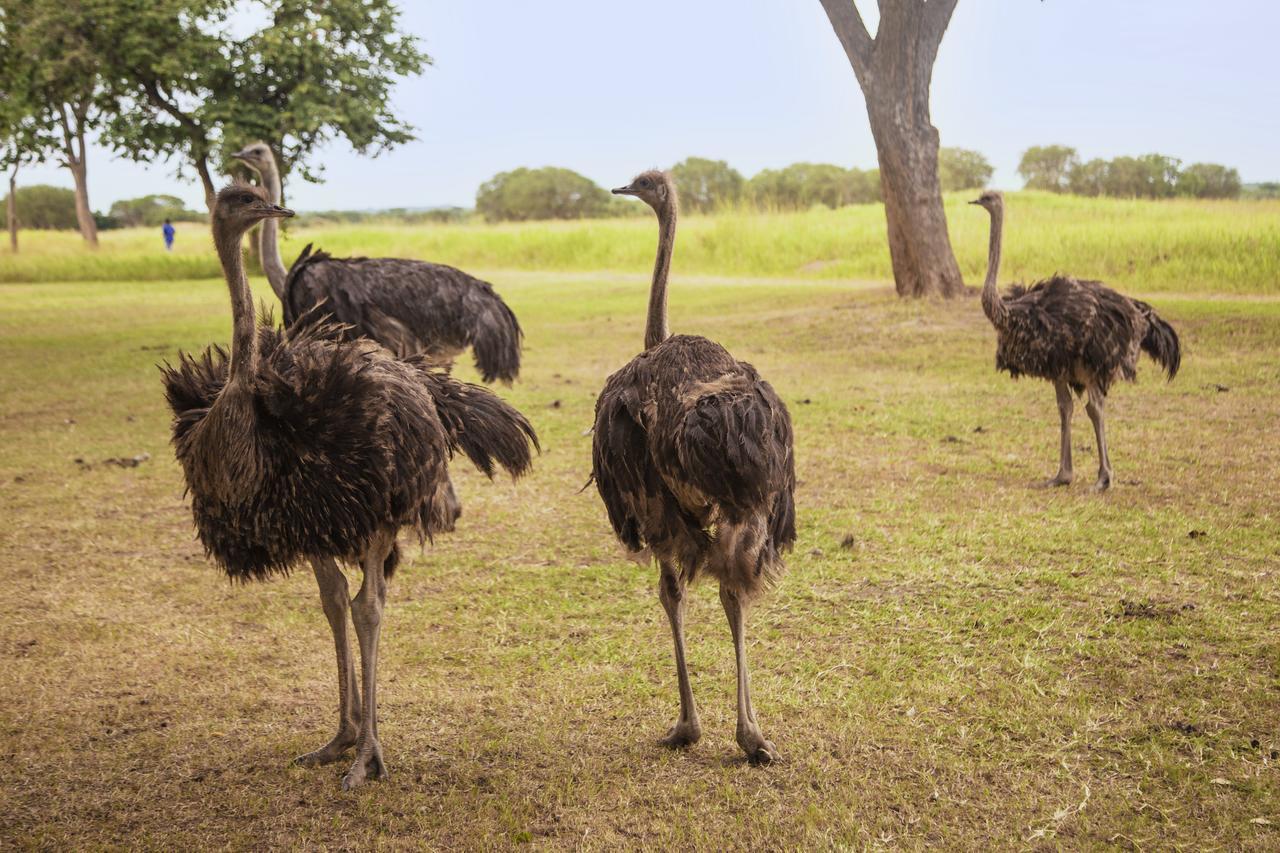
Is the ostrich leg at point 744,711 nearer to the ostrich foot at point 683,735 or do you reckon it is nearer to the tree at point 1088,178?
the ostrich foot at point 683,735

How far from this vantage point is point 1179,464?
722 cm

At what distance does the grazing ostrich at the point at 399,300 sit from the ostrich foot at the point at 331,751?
13.6 ft

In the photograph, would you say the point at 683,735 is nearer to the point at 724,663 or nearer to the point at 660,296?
the point at 724,663

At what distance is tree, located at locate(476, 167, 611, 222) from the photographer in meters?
59.8

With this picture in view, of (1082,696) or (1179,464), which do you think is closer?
(1082,696)

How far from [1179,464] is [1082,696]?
12.0 feet

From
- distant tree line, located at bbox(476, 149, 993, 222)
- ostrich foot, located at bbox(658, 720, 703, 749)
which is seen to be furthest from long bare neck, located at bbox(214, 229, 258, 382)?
distant tree line, located at bbox(476, 149, 993, 222)

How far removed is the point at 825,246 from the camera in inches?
870

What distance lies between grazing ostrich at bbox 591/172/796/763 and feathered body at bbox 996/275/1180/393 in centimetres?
370

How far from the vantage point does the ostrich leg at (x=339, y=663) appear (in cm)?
380

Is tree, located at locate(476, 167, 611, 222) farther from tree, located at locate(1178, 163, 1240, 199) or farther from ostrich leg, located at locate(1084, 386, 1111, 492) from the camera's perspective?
ostrich leg, located at locate(1084, 386, 1111, 492)

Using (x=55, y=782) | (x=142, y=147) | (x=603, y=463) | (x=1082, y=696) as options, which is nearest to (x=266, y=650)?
(x=55, y=782)

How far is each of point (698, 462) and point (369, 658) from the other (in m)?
1.29

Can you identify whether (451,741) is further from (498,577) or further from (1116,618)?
(1116,618)
